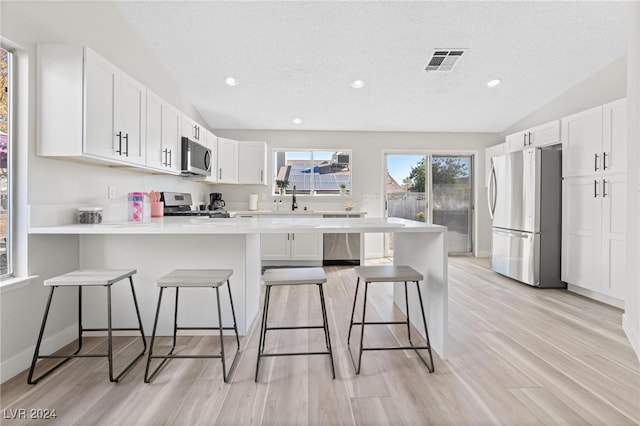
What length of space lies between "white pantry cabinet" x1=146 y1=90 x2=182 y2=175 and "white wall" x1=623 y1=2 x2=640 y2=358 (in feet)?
10.8

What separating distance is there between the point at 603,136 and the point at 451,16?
1935 mm

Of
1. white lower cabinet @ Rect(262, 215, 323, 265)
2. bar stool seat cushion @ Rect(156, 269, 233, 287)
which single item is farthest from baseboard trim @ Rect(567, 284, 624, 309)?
bar stool seat cushion @ Rect(156, 269, 233, 287)

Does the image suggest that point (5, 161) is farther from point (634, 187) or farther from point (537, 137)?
point (537, 137)

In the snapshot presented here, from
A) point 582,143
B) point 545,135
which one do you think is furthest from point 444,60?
point 582,143

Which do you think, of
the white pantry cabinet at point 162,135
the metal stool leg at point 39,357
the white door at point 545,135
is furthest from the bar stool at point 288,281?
the white door at point 545,135

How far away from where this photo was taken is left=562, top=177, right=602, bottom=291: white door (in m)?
3.34

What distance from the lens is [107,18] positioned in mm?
2781

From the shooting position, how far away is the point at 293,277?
1.97 m

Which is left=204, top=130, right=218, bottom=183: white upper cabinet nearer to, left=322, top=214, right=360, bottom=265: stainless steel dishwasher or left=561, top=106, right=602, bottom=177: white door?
left=322, top=214, right=360, bottom=265: stainless steel dishwasher

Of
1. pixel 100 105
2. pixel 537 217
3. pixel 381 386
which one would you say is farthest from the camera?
pixel 537 217

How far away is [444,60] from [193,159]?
3.08 m

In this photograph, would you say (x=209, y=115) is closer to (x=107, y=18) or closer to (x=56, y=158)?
(x=107, y=18)

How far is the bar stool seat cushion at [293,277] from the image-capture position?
1.90 meters

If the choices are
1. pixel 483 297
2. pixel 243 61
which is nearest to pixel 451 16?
pixel 243 61
